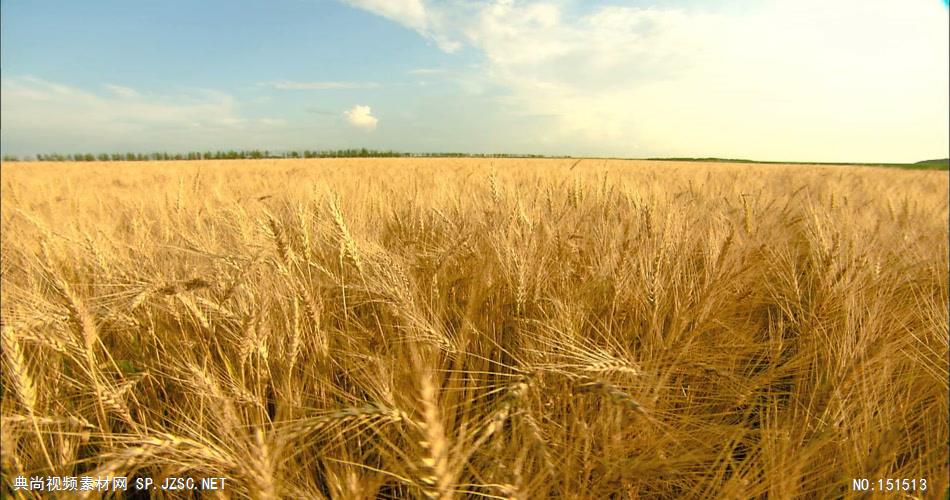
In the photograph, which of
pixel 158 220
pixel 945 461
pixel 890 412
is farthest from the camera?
pixel 158 220

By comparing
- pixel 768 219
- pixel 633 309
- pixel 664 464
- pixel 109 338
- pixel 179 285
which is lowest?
pixel 664 464

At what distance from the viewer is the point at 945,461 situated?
0.71m

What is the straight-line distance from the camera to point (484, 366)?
44.9 inches

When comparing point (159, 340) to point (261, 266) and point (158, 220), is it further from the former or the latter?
point (158, 220)

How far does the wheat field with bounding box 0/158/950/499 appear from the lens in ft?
2.46

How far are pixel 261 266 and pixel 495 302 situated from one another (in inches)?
33.1

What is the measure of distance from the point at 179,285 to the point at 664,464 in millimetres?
1366

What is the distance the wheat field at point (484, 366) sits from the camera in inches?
29.5

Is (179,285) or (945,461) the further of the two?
(179,285)

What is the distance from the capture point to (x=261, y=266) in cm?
132

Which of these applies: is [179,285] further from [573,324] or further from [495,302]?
[573,324]

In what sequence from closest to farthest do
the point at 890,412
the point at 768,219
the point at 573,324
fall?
the point at 890,412 → the point at 573,324 → the point at 768,219

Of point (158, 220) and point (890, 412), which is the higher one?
point (158, 220)

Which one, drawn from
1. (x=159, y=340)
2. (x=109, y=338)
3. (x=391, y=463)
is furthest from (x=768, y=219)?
(x=109, y=338)
